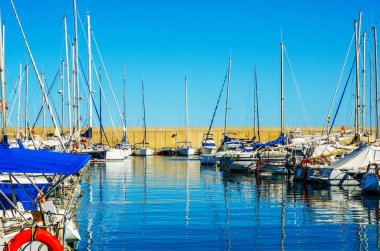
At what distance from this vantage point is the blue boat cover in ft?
50.1

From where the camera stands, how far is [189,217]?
86.4 feet

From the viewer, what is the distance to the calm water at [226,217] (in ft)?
67.5

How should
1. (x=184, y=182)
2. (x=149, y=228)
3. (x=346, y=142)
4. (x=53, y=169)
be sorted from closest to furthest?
(x=53, y=169) → (x=149, y=228) → (x=184, y=182) → (x=346, y=142)

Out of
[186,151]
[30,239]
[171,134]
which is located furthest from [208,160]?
[30,239]

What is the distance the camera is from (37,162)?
624 inches

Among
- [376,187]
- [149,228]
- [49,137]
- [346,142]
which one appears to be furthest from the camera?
[49,137]

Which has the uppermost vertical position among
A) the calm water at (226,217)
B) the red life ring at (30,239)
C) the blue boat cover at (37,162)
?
the blue boat cover at (37,162)

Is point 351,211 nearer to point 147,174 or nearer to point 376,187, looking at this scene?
point 376,187

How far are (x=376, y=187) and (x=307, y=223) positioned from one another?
11.2 meters

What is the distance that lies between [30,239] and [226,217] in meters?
12.9

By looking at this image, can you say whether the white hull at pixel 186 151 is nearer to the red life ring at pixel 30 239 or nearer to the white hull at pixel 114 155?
the white hull at pixel 114 155

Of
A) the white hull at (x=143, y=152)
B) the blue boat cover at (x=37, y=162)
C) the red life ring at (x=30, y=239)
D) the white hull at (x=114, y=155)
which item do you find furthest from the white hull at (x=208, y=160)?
the red life ring at (x=30, y=239)

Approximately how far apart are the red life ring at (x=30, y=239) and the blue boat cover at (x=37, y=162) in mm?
1477

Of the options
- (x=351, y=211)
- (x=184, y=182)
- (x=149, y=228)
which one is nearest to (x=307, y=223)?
(x=351, y=211)
